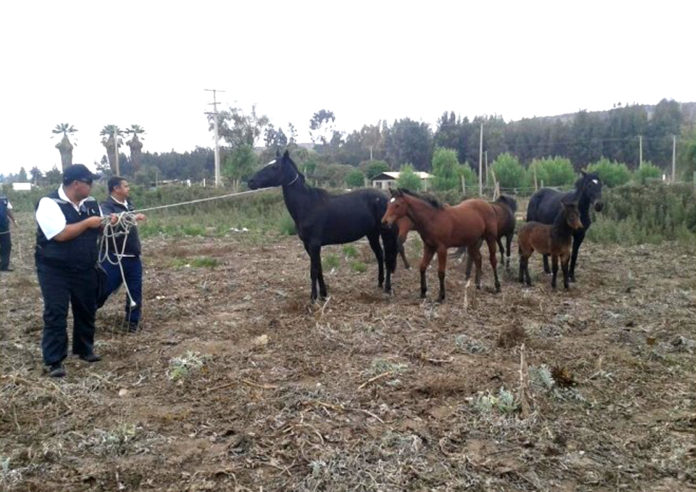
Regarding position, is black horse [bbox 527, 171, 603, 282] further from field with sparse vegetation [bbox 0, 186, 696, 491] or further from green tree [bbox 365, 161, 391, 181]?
green tree [bbox 365, 161, 391, 181]

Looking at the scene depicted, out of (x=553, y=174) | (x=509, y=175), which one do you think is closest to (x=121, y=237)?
(x=509, y=175)

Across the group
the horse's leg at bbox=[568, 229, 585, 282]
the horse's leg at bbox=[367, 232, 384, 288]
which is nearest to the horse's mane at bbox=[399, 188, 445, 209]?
the horse's leg at bbox=[367, 232, 384, 288]

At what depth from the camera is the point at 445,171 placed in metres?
36.2

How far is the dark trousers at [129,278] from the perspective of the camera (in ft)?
22.3

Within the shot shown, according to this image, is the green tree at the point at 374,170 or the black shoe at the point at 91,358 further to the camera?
A: the green tree at the point at 374,170

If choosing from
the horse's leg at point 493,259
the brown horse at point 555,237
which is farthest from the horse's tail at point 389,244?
the brown horse at point 555,237

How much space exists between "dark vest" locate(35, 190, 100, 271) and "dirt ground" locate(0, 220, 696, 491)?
108 centimetres

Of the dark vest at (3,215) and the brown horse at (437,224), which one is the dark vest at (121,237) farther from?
the dark vest at (3,215)

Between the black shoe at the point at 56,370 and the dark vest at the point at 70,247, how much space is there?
3.10 ft

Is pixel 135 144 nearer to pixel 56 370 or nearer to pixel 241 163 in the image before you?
pixel 241 163

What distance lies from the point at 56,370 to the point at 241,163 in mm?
26339

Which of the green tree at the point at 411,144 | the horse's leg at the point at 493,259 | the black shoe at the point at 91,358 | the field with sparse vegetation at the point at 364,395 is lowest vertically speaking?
the field with sparse vegetation at the point at 364,395

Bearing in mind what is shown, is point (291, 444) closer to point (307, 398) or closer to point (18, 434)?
point (307, 398)

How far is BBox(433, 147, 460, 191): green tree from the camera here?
34444mm
